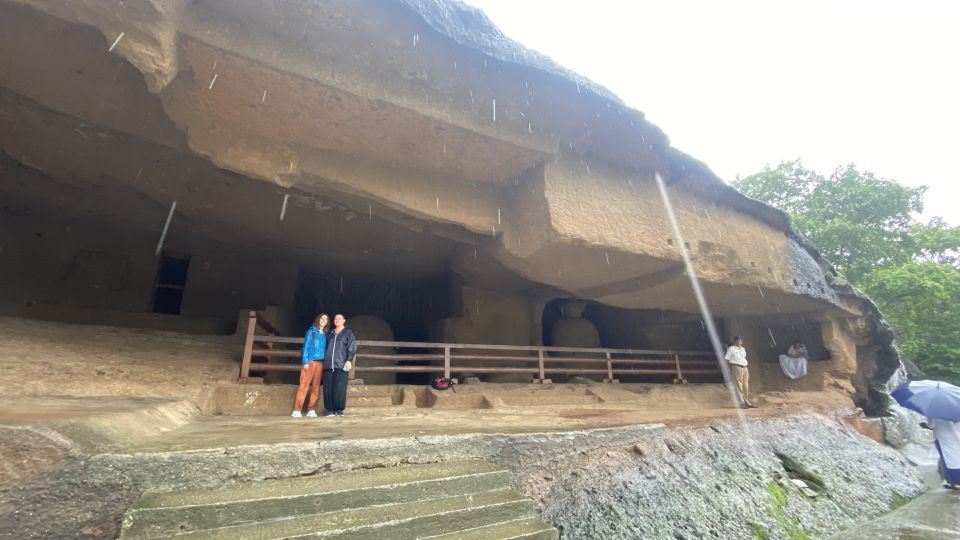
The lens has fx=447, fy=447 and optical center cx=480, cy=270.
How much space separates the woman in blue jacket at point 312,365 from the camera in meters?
4.46

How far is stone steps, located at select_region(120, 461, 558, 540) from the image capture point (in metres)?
1.76

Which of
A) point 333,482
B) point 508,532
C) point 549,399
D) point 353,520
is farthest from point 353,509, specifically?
point 549,399

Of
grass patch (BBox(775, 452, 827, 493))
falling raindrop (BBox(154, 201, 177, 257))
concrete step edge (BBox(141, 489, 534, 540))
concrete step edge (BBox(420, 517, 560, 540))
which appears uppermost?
falling raindrop (BBox(154, 201, 177, 257))

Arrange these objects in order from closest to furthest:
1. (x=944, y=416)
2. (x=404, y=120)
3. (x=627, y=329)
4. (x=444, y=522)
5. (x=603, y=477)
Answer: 1. (x=444, y=522)
2. (x=603, y=477)
3. (x=404, y=120)
4. (x=944, y=416)
5. (x=627, y=329)

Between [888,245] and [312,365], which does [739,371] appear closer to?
[312,365]

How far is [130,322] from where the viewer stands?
23.0 ft

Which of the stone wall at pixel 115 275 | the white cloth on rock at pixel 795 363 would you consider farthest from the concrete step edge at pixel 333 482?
the white cloth on rock at pixel 795 363

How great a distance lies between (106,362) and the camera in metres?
4.60

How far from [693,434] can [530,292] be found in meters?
4.96

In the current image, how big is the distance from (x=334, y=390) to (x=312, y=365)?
370mm

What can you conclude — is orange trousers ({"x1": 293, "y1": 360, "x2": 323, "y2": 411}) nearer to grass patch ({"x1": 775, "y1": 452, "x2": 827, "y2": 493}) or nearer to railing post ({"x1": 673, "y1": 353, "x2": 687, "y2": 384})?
grass patch ({"x1": 775, "y1": 452, "x2": 827, "y2": 493})

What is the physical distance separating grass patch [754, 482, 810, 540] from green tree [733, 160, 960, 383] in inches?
359

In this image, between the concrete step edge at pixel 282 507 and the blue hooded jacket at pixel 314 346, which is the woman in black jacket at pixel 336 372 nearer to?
the blue hooded jacket at pixel 314 346

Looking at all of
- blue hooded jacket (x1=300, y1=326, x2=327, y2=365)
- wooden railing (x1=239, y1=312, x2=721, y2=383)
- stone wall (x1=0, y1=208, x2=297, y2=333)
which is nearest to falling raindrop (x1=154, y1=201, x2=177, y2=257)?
stone wall (x1=0, y1=208, x2=297, y2=333)
